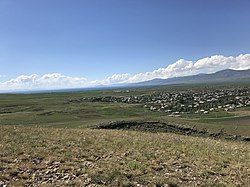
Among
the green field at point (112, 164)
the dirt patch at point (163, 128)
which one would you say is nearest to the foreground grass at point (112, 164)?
the green field at point (112, 164)

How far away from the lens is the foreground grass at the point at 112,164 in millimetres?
13133

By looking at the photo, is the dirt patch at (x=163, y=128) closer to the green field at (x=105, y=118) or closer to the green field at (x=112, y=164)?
the green field at (x=105, y=118)

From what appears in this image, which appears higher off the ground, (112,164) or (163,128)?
(112,164)

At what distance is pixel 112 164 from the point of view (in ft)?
50.5

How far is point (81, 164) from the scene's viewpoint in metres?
15.3

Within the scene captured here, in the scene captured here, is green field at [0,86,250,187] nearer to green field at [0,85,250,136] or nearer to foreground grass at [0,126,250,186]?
foreground grass at [0,126,250,186]

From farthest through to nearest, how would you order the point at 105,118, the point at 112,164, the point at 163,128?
the point at 105,118 < the point at 163,128 < the point at 112,164

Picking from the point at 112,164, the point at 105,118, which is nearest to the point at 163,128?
the point at 105,118

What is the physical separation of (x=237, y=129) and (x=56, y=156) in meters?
50.8

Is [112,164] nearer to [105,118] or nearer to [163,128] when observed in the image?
[163,128]

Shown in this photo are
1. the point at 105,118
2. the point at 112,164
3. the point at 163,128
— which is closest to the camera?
the point at 112,164

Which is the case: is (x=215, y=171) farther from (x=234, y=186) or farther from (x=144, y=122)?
(x=144, y=122)

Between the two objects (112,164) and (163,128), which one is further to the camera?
(163,128)

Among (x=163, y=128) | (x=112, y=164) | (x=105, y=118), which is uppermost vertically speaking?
(x=112, y=164)
